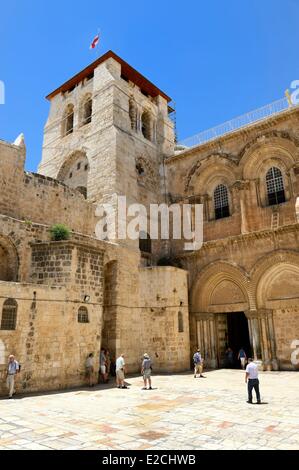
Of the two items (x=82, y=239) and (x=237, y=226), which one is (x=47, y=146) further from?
(x=237, y=226)

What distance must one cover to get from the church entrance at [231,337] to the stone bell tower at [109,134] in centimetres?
831

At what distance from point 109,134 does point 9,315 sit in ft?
41.4

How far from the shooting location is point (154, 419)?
25.6 ft

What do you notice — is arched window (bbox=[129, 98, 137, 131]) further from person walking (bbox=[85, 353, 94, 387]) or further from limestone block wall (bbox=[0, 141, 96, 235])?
person walking (bbox=[85, 353, 94, 387])

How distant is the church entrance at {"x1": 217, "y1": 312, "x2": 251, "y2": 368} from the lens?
1914cm

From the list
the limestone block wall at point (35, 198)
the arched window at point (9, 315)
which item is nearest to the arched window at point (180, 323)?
the limestone block wall at point (35, 198)

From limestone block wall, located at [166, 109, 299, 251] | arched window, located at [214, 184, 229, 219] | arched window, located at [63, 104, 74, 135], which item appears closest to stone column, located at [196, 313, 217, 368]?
limestone block wall, located at [166, 109, 299, 251]

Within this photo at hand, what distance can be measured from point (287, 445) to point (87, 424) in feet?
12.6

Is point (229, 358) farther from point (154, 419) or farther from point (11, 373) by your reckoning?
point (154, 419)

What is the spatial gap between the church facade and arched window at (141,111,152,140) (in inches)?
37.6

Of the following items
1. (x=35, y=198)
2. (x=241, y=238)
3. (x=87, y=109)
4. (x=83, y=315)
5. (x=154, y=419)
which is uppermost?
(x=87, y=109)

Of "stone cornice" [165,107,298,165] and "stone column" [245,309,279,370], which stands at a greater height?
"stone cornice" [165,107,298,165]

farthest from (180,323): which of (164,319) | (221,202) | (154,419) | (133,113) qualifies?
(133,113)

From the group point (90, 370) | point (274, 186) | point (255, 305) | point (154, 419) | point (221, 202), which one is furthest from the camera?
point (221, 202)
